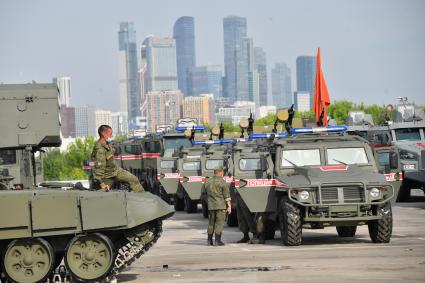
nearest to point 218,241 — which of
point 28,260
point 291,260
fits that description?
point 291,260

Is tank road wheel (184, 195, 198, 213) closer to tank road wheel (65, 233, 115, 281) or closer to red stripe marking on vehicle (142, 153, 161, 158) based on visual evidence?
red stripe marking on vehicle (142, 153, 161, 158)

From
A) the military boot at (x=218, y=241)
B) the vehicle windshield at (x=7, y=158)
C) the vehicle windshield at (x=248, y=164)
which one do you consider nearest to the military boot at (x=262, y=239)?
the military boot at (x=218, y=241)

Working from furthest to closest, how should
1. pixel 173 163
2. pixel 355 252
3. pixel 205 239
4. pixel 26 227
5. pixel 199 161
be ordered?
pixel 173 163, pixel 199 161, pixel 205 239, pixel 355 252, pixel 26 227

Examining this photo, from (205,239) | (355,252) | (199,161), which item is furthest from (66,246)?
(199,161)

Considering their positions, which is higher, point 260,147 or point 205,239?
point 260,147

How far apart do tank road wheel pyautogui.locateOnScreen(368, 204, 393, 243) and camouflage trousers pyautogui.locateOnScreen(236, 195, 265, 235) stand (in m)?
2.31

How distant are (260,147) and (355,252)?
6.10 m

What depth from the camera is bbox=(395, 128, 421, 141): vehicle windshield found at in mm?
39125

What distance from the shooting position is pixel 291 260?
1947cm

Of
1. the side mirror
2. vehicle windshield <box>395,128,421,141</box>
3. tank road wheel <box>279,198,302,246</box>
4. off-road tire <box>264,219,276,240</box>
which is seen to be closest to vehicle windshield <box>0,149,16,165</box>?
off-road tire <box>264,219,276,240</box>

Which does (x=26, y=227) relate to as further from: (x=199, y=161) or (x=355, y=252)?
(x=199, y=161)

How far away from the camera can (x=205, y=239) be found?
25.7m

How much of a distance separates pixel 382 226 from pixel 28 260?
754 centimetres

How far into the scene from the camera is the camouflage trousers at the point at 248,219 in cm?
2333
